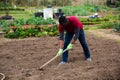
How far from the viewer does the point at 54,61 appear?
927 centimetres

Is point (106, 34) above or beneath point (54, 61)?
beneath

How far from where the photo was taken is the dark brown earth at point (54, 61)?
296 inches

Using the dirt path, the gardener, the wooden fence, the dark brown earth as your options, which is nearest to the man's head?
the gardener

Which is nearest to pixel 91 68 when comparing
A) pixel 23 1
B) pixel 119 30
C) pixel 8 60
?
pixel 8 60

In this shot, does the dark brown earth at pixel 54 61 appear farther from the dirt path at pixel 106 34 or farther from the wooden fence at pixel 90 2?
the wooden fence at pixel 90 2

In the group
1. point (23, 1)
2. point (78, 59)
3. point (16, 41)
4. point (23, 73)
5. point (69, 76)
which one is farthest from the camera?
point (23, 1)

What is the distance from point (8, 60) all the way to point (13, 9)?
1968 centimetres

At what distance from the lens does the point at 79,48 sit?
11.0 m

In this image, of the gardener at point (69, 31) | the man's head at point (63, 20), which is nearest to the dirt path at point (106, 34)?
the gardener at point (69, 31)

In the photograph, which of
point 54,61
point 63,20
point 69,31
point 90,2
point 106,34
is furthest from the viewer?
point 90,2

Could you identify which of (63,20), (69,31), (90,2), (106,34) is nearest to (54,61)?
(69,31)

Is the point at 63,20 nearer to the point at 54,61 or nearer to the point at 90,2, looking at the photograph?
the point at 54,61

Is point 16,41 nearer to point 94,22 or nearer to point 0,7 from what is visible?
point 94,22

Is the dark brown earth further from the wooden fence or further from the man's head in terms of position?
the wooden fence
